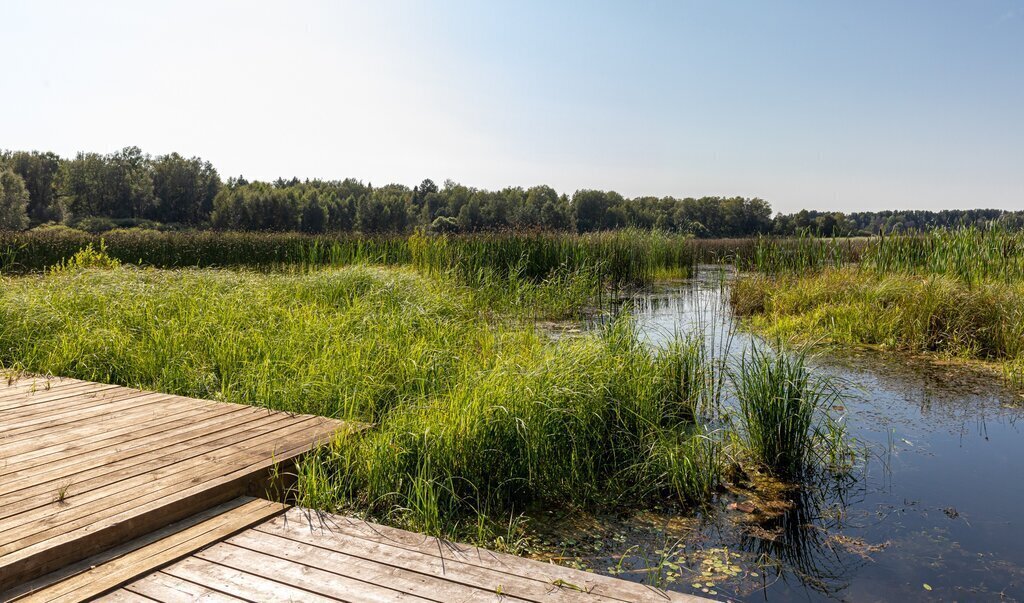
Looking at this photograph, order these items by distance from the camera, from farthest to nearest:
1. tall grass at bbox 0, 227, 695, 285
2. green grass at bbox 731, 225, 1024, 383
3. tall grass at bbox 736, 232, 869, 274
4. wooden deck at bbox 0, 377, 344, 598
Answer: tall grass at bbox 736, 232, 869, 274 < tall grass at bbox 0, 227, 695, 285 < green grass at bbox 731, 225, 1024, 383 < wooden deck at bbox 0, 377, 344, 598

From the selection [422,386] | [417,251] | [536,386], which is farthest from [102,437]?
[417,251]

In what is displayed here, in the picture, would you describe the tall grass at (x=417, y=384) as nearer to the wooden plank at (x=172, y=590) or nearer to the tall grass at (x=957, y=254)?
the wooden plank at (x=172, y=590)

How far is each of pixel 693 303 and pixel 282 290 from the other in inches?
246

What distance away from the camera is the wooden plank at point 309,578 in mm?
1823

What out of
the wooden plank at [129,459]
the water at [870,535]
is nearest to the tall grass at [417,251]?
the wooden plank at [129,459]

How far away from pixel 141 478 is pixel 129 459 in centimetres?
30

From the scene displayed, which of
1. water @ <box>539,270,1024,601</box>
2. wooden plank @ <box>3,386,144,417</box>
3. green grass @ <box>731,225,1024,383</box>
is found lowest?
water @ <box>539,270,1024,601</box>

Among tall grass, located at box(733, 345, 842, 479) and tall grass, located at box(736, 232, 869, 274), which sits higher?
tall grass, located at box(736, 232, 869, 274)

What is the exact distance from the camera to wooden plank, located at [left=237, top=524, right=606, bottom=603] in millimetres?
1869

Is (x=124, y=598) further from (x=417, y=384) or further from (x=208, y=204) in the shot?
(x=208, y=204)

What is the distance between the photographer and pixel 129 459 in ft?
9.04

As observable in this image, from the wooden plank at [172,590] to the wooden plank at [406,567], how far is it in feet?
0.88

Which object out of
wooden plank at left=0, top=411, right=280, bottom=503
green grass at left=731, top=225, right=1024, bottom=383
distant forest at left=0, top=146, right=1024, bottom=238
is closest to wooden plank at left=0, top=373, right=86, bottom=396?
wooden plank at left=0, top=411, right=280, bottom=503

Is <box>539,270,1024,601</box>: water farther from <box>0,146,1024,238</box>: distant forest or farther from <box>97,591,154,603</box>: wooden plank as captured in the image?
<box>0,146,1024,238</box>: distant forest
